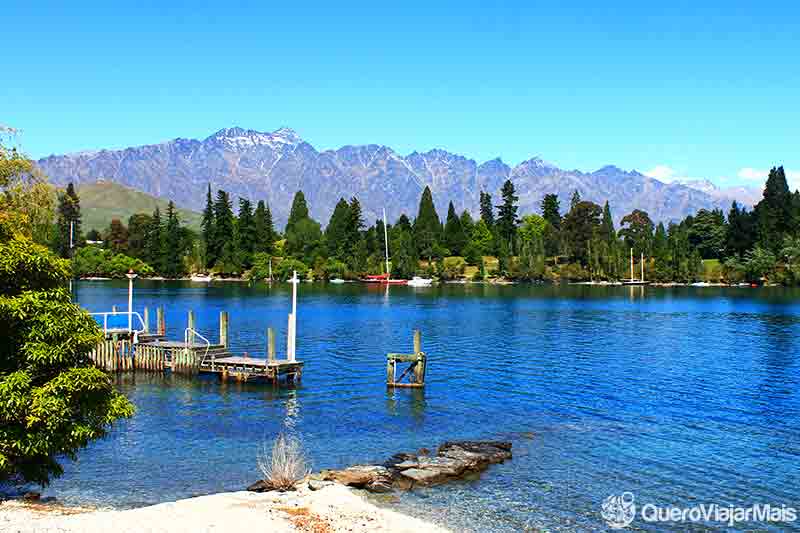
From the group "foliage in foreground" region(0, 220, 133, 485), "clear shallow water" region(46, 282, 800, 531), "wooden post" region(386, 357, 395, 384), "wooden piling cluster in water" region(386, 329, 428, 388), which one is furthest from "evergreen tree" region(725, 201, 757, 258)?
"foliage in foreground" region(0, 220, 133, 485)

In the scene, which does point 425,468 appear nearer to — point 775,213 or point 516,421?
point 516,421

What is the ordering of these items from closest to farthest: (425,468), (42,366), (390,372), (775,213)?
1. (42,366)
2. (425,468)
3. (390,372)
4. (775,213)

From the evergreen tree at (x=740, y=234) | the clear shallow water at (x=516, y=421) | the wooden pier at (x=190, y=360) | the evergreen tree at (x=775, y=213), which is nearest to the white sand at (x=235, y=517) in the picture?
the clear shallow water at (x=516, y=421)

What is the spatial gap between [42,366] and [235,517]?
22.7ft

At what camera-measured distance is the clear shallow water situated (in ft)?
83.0

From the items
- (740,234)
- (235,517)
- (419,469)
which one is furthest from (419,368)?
(740,234)

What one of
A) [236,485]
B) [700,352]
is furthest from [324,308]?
[236,485]

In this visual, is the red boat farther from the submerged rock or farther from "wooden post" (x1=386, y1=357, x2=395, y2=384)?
the submerged rock

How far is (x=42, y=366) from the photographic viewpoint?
68.7 ft

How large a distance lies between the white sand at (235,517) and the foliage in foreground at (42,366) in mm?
2066

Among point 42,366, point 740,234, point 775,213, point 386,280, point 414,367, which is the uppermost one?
point 775,213

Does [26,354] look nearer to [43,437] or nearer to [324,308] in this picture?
[43,437]

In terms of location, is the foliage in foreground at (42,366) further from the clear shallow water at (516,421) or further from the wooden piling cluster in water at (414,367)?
the wooden piling cluster in water at (414,367)

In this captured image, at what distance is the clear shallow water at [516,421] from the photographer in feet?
83.0
